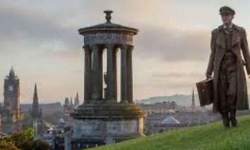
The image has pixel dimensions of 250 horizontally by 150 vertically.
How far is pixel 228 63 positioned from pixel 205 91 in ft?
2.38

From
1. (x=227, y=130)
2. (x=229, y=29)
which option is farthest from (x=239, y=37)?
(x=227, y=130)

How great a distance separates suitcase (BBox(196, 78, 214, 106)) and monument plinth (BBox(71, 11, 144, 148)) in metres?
20.9

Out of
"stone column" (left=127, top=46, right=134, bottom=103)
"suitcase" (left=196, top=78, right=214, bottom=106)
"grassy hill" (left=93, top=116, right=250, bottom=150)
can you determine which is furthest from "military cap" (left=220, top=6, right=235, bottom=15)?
"stone column" (left=127, top=46, right=134, bottom=103)

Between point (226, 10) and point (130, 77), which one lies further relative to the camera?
point (130, 77)

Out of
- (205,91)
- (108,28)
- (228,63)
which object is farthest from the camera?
(108,28)

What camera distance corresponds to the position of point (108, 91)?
36.1m

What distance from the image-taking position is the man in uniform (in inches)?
533

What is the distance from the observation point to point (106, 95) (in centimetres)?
3612

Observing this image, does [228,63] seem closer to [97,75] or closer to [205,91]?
[205,91]

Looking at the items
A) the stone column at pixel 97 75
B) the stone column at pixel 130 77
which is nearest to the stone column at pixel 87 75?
the stone column at pixel 97 75

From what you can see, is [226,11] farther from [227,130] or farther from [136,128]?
[136,128]

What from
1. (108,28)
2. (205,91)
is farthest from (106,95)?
(205,91)

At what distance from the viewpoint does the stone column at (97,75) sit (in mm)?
35938

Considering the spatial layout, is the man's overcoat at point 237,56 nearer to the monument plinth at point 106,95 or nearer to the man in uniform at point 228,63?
the man in uniform at point 228,63
